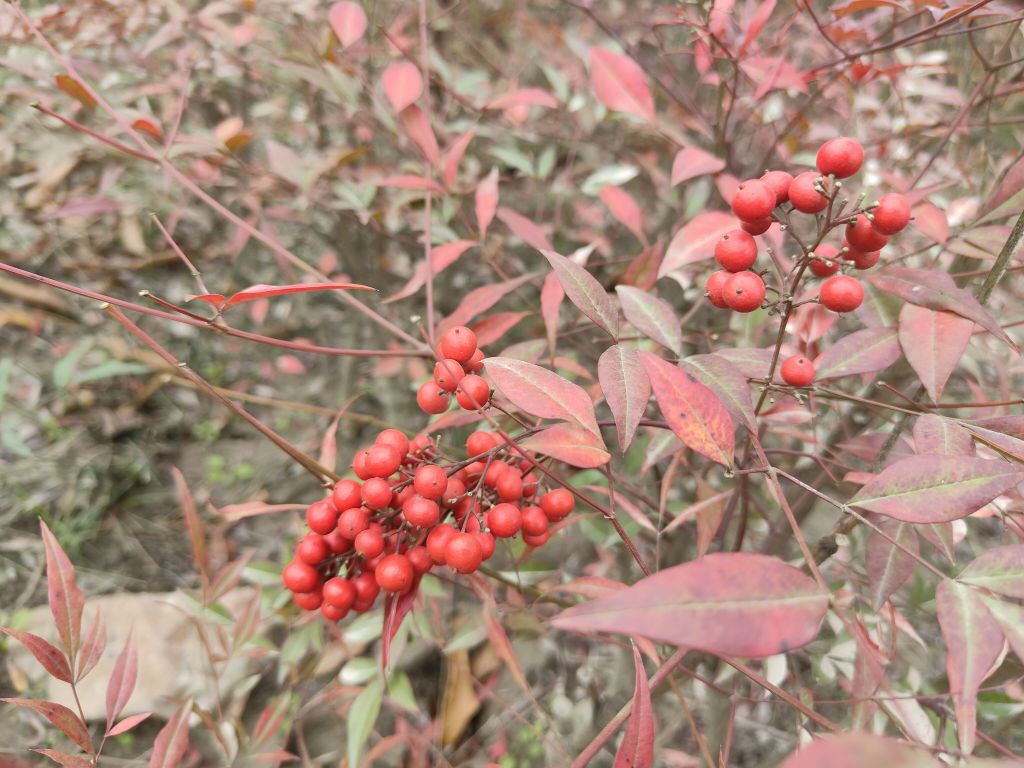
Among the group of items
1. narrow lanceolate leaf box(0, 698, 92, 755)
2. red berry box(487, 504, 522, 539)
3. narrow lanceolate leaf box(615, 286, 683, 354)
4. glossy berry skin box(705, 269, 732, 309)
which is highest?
glossy berry skin box(705, 269, 732, 309)

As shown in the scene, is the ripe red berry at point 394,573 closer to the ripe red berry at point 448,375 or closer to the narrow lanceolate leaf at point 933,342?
the ripe red berry at point 448,375

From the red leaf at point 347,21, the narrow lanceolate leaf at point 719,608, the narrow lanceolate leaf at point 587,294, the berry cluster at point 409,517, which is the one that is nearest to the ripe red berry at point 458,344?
the berry cluster at point 409,517

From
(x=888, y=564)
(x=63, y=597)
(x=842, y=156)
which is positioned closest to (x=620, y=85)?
(x=842, y=156)

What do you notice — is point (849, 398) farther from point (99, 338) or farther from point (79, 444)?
point (79, 444)

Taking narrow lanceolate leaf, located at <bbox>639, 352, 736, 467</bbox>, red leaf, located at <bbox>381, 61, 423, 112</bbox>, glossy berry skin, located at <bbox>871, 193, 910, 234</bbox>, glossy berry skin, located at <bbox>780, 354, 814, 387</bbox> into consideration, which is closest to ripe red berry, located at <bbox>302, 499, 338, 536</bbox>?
narrow lanceolate leaf, located at <bbox>639, 352, 736, 467</bbox>

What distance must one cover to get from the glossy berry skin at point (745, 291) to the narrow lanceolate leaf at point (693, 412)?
0.28 feet

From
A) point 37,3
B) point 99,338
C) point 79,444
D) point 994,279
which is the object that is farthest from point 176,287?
point 994,279

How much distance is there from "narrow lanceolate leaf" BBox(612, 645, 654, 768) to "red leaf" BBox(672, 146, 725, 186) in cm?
64

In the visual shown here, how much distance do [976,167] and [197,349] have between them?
264 centimetres

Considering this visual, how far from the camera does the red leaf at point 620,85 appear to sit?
1083mm

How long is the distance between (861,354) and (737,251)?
0.23 m

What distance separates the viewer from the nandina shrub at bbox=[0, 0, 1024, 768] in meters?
0.57

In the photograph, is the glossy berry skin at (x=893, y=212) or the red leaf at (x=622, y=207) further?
the red leaf at (x=622, y=207)

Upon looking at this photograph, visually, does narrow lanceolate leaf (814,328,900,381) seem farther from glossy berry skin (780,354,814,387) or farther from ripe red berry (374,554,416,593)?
ripe red berry (374,554,416,593)
